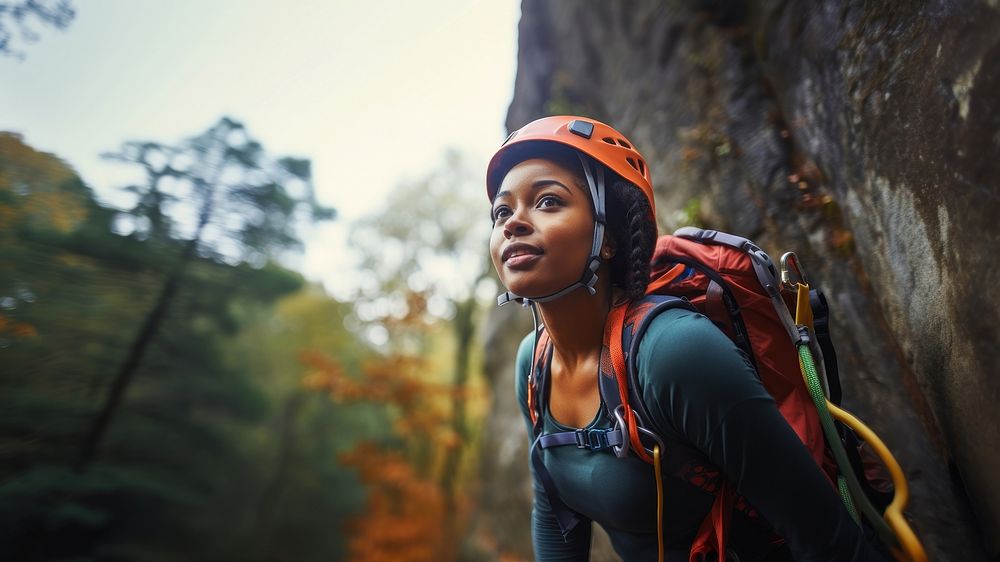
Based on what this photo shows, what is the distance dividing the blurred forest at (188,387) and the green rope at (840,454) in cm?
579

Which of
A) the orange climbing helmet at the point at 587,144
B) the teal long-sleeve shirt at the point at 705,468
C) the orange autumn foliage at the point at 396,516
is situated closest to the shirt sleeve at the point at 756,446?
the teal long-sleeve shirt at the point at 705,468

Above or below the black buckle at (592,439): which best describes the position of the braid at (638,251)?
above

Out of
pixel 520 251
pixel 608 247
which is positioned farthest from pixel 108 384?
pixel 608 247

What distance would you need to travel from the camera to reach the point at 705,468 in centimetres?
156

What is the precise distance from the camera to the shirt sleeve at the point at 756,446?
4.28 feet

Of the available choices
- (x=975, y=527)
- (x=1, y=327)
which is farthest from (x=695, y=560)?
(x=1, y=327)

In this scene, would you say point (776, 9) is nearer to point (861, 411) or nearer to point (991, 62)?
point (991, 62)

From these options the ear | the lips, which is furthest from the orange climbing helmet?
the lips

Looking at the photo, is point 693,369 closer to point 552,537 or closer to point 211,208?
point 552,537

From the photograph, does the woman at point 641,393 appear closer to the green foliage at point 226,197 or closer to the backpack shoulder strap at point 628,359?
the backpack shoulder strap at point 628,359

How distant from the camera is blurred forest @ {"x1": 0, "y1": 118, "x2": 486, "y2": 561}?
14.3 feet

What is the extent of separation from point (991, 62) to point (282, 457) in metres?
14.8

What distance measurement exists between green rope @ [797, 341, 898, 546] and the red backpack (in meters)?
0.09

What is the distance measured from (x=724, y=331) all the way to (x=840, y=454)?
0.51m
